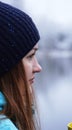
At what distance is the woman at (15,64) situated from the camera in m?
0.64

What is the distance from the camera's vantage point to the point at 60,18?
1336 mm

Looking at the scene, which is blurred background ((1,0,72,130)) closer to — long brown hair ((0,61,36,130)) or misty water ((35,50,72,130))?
misty water ((35,50,72,130))

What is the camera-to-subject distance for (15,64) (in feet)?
2.14

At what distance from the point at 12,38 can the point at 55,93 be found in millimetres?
748

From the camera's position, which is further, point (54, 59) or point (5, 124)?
point (54, 59)

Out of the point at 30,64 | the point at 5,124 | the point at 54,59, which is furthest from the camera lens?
the point at 54,59

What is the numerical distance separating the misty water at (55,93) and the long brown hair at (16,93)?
0.66 meters

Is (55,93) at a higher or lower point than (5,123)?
lower

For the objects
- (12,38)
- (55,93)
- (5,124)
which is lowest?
(55,93)

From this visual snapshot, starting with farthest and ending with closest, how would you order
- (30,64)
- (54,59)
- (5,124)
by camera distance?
(54,59) < (30,64) < (5,124)

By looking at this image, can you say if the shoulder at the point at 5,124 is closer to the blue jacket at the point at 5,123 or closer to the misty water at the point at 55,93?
the blue jacket at the point at 5,123

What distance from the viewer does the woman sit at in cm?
64

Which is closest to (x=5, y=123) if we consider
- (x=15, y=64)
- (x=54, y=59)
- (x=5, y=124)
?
(x=5, y=124)

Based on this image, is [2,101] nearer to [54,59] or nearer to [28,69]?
[28,69]
